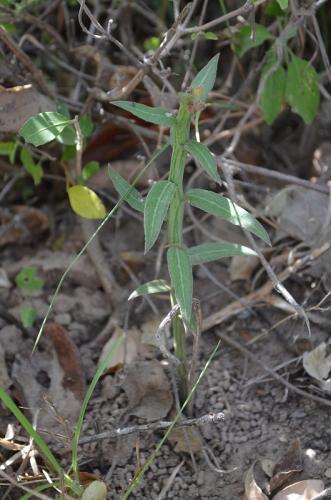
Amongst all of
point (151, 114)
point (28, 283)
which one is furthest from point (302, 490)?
point (28, 283)

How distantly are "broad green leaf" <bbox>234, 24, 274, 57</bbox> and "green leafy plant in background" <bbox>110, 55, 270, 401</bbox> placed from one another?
414 mm

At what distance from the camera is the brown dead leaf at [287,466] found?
1.29 m

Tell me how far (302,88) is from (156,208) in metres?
0.70

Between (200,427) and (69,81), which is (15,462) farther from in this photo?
(69,81)

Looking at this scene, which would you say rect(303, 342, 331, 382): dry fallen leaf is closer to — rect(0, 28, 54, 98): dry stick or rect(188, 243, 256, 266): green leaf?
rect(188, 243, 256, 266): green leaf

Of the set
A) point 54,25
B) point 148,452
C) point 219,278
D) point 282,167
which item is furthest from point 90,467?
point 54,25

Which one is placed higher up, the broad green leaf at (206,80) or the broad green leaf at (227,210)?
the broad green leaf at (206,80)

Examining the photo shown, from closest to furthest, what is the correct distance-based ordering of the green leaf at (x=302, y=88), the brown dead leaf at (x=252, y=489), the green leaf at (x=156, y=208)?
the green leaf at (x=156, y=208) < the brown dead leaf at (x=252, y=489) < the green leaf at (x=302, y=88)

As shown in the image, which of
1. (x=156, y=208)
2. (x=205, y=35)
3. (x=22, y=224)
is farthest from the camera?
(x=22, y=224)

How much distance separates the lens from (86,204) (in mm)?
1569

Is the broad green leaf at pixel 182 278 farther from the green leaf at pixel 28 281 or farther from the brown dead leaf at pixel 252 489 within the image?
the green leaf at pixel 28 281

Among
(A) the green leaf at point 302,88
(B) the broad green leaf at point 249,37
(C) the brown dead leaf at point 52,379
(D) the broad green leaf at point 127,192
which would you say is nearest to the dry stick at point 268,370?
(C) the brown dead leaf at point 52,379

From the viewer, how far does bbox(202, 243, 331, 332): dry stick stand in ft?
5.28

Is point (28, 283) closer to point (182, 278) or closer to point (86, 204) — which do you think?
point (86, 204)
